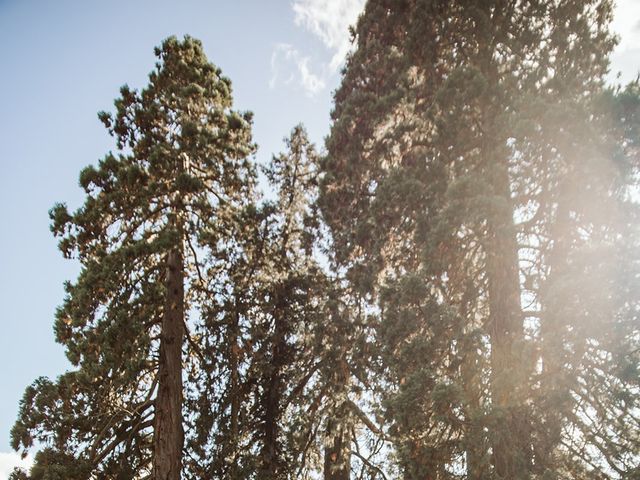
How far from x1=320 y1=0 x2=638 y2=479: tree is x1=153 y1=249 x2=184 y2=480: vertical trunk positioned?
378 cm

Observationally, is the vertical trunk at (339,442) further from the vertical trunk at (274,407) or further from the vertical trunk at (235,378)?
the vertical trunk at (235,378)

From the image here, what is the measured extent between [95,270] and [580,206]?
27.9 feet

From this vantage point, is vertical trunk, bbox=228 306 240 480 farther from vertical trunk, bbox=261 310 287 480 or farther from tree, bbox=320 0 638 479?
tree, bbox=320 0 638 479

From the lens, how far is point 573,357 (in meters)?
6.27

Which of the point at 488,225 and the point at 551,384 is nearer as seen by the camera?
the point at 551,384

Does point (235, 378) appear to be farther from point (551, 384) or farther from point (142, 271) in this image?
point (551, 384)

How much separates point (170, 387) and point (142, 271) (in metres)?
2.42

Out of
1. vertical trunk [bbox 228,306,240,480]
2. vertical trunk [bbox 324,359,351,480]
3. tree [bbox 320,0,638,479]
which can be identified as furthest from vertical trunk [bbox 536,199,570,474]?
vertical trunk [bbox 228,306,240,480]

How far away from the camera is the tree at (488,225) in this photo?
20.8 feet

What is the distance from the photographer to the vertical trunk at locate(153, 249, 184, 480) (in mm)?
7996

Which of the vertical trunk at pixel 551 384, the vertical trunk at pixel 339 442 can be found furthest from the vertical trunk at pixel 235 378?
the vertical trunk at pixel 551 384

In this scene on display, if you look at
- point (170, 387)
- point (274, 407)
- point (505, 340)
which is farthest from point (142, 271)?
point (505, 340)

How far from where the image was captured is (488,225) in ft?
25.3

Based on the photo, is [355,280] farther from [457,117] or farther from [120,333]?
[120,333]
